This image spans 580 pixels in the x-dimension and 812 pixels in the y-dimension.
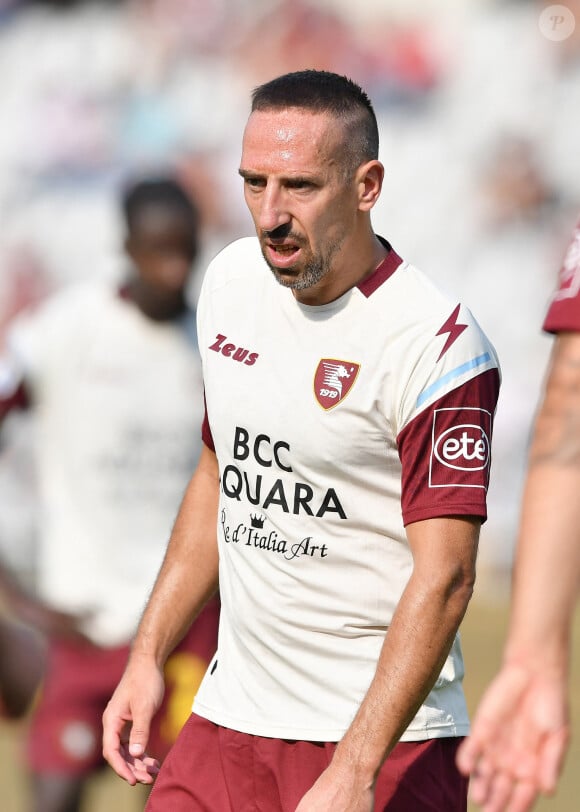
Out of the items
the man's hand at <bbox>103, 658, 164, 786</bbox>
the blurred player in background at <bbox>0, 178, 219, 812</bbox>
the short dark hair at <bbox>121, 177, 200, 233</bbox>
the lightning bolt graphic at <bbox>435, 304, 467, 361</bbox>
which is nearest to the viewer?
the lightning bolt graphic at <bbox>435, 304, 467, 361</bbox>

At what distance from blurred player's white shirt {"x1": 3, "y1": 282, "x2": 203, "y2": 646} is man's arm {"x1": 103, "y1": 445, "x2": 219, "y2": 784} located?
1884 millimetres

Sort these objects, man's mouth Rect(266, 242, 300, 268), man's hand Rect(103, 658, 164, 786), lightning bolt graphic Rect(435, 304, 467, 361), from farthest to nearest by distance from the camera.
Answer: man's hand Rect(103, 658, 164, 786), man's mouth Rect(266, 242, 300, 268), lightning bolt graphic Rect(435, 304, 467, 361)

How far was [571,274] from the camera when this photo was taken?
89.0 inches

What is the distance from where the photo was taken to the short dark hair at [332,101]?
3416mm

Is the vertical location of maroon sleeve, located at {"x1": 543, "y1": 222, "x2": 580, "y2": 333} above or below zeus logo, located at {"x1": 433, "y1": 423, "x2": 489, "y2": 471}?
above

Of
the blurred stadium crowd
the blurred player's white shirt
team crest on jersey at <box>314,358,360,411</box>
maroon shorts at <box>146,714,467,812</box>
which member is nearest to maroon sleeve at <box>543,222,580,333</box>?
team crest on jersey at <box>314,358,360,411</box>

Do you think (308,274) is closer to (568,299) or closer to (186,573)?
(186,573)

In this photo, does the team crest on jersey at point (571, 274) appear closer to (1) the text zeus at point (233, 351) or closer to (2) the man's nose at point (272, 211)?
(2) the man's nose at point (272, 211)

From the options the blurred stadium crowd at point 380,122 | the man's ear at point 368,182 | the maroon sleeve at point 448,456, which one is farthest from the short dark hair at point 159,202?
the blurred stadium crowd at point 380,122

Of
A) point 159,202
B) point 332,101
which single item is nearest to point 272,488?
point 332,101

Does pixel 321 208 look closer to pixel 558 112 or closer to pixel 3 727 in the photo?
pixel 3 727

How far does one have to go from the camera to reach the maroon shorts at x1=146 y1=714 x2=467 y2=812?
11.1 ft

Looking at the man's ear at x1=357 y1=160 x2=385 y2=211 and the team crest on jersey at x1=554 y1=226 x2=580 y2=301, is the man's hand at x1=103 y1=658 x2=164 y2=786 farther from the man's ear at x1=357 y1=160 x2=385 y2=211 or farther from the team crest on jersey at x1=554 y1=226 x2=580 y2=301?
the team crest on jersey at x1=554 y1=226 x2=580 y2=301

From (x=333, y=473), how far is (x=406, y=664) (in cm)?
47
